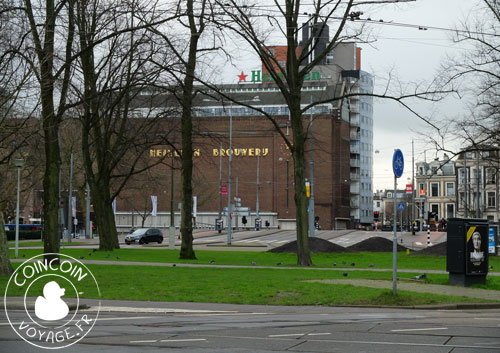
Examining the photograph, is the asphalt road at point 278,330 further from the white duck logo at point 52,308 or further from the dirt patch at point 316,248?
the dirt patch at point 316,248

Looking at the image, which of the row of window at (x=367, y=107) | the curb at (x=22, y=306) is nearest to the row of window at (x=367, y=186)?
the row of window at (x=367, y=107)

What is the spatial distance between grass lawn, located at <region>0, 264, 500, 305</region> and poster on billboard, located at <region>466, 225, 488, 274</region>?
82cm

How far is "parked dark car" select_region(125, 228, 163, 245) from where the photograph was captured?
71.7m

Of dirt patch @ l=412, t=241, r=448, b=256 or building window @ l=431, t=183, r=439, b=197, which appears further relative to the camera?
building window @ l=431, t=183, r=439, b=197

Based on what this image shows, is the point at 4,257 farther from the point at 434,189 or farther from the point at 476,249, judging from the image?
the point at 434,189

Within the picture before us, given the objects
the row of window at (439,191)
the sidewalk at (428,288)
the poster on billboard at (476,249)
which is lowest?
the sidewalk at (428,288)

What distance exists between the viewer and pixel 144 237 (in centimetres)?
7225

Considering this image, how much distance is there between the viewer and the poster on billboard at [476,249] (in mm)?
22688

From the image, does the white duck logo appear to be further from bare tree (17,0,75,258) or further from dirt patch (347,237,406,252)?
dirt patch (347,237,406,252)

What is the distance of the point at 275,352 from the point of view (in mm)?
10273

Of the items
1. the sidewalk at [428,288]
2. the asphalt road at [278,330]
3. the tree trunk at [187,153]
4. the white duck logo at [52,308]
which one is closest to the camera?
the asphalt road at [278,330]

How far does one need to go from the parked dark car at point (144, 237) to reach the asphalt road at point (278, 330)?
178 feet

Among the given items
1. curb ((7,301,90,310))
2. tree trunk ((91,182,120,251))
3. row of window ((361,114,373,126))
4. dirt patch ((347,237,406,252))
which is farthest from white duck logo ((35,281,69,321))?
row of window ((361,114,373,126))

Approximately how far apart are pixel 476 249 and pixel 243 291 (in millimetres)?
7110
